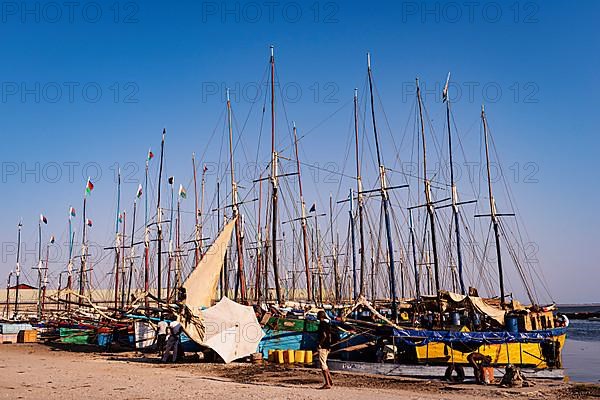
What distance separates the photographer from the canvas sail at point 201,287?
2677 cm

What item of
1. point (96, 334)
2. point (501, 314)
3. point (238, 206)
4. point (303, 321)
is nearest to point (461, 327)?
point (501, 314)

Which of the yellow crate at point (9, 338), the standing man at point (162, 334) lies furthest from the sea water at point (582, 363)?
the yellow crate at point (9, 338)

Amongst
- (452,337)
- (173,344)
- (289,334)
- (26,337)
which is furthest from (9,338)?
(452,337)

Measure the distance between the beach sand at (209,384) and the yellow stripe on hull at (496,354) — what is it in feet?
10.8

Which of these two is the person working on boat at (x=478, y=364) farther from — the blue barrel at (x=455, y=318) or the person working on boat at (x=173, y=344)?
the person working on boat at (x=173, y=344)

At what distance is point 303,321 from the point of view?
30.4 metres

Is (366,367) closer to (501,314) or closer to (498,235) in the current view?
(501,314)

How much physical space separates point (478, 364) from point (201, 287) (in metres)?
14.2

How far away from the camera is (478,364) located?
23.6 m

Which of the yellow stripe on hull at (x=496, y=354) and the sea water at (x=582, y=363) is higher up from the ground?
the yellow stripe on hull at (x=496, y=354)

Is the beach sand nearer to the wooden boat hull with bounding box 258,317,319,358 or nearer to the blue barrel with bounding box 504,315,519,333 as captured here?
the wooden boat hull with bounding box 258,317,319,358

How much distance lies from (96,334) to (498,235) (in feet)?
95.6

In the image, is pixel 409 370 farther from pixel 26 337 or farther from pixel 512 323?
pixel 26 337

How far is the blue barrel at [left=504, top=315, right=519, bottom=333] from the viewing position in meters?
29.5
